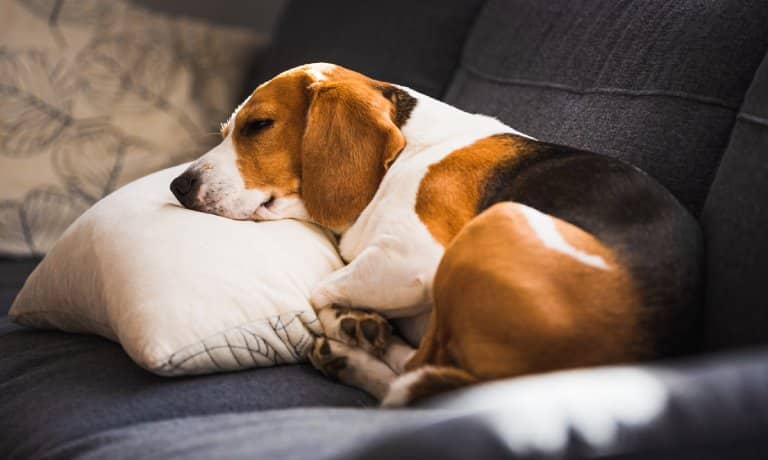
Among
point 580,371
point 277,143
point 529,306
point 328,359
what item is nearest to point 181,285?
point 328,359

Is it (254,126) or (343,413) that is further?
(254,126)

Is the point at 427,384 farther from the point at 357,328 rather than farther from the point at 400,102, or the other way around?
the point at 400,102

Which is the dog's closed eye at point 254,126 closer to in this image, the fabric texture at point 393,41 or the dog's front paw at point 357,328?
the dog's front paw at point 357,328

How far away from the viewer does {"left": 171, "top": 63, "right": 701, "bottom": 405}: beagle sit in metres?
1.32

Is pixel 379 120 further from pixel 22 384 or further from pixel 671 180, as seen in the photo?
pixel 22 384

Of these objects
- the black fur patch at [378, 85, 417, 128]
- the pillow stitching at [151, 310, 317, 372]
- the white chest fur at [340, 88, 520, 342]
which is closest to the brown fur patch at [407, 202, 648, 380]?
the white chest fur at [340, 88, 520, 342]

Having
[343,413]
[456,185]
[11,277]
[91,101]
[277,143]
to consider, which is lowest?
[11,277]

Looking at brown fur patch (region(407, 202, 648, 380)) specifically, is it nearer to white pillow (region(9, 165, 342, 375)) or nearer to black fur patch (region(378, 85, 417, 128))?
white pillow (region(9, 165, 342, 375))

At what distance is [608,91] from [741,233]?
68cm

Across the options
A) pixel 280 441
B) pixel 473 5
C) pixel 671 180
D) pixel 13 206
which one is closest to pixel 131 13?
pixel 13 206

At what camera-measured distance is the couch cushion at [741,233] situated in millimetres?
1343

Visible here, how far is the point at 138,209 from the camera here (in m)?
1.85

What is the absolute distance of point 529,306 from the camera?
131 cm

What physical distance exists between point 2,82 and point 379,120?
70.6 inches
